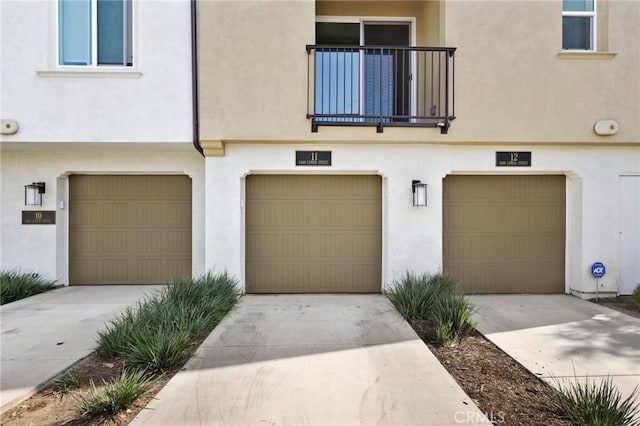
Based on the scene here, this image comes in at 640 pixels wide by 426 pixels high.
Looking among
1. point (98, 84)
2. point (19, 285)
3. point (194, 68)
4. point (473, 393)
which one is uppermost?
point (194, 68)

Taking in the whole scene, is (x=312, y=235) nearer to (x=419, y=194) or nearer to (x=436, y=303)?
(x=419, y=194)

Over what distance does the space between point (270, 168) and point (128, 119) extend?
105 inches

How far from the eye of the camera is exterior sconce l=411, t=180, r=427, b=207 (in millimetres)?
7152

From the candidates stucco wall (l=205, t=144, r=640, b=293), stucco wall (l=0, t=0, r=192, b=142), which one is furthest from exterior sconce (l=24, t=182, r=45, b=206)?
stucco wall (l=205, t=144, r=640, b=293)

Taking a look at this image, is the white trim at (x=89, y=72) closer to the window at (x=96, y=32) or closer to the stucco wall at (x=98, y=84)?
the stucco wall at (x=98, y=84)

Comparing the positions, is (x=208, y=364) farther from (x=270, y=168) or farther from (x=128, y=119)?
(x=128, y=119)

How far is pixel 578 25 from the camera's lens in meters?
7.39

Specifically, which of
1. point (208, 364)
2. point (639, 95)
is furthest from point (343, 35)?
point (208, 364)

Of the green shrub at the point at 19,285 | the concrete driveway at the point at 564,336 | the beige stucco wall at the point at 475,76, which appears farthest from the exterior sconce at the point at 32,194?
the concrete driveway at the point at 564,336

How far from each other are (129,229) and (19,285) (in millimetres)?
2097

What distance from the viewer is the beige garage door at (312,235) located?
7629 millimetres

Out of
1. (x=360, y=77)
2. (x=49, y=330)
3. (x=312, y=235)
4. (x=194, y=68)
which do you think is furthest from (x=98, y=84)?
(x=360, y=77)

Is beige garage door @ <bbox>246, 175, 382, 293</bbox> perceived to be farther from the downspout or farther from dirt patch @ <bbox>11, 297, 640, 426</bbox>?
dirt patch @ <bbox>11, 297, 640, 426</bbox>

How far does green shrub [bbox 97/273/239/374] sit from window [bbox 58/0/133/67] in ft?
14.4
